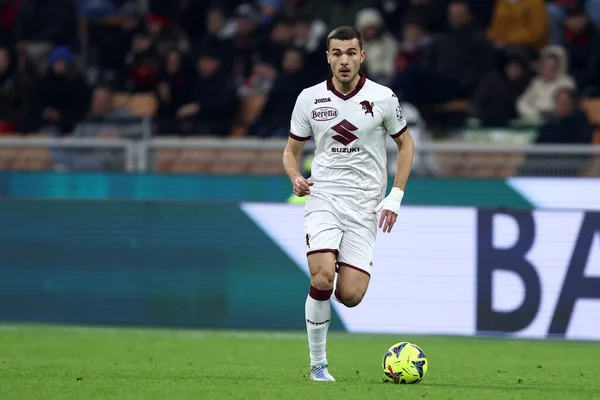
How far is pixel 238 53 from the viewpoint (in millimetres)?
18766

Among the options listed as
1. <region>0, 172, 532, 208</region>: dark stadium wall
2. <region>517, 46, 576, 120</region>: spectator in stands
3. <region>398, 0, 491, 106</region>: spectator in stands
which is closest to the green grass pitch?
<region>0, 172, 532, 208</region>: dark stadium wall

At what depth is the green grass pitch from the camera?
7836 millimetres

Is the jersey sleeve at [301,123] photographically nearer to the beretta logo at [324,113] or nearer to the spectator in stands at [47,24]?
the beretta logo at [324,113]

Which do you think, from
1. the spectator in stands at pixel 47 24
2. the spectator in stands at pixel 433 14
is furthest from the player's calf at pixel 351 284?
the spectator in stands at pixel 47 24

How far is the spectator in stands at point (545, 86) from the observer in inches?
645

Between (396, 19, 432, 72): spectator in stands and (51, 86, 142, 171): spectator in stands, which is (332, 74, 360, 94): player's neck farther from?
(396, 19, 432, 72): spectator in stands

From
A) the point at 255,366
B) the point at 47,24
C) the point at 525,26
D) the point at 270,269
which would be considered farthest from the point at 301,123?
the point at 47,24

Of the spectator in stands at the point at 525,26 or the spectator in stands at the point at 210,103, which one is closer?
the spectator in stands at the point at 210,103

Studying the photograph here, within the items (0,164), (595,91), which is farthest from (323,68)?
(0,164)

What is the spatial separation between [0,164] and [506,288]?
20.4ft

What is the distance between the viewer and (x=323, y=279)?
8422 millimetres

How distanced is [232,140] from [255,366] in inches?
209

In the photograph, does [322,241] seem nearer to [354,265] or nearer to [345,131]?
[354,265]

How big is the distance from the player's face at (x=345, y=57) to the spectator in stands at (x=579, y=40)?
9.37 metres
